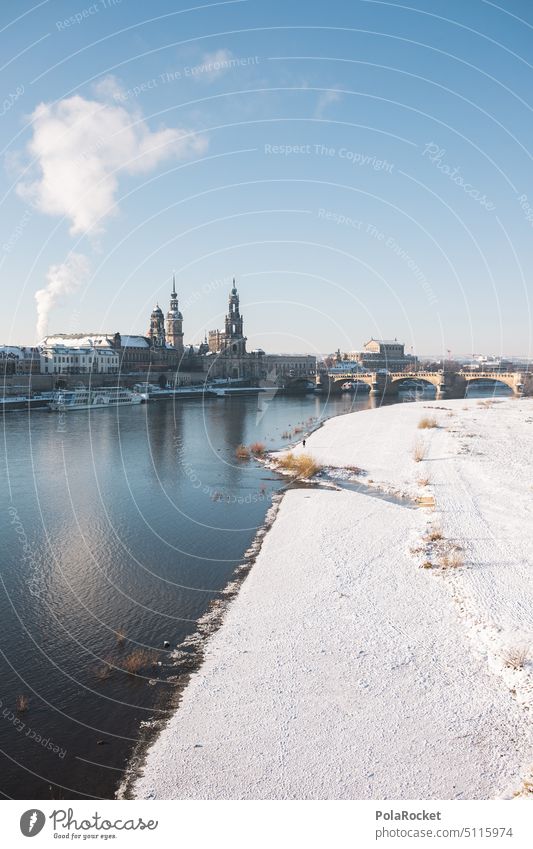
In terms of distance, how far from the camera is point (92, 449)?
3059 cm

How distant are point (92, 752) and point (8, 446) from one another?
26974 millimetres

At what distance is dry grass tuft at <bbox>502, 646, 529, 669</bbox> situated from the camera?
335 inches

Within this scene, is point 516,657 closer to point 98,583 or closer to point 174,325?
point 98,583

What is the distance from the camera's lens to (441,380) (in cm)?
7312

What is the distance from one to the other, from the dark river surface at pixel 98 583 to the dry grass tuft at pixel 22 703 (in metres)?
0.02

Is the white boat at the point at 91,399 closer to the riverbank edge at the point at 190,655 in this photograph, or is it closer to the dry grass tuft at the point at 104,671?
the riverbank edge at the point at 190,655

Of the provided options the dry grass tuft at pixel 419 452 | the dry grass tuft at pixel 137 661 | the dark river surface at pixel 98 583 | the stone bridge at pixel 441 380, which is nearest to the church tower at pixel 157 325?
the stone bridge at pixel 441 380

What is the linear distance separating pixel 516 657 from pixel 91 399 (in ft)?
180

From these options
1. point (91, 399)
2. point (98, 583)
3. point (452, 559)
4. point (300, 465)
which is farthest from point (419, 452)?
point (91, 399)

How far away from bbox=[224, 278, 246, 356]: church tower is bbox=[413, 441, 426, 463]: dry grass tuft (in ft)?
259

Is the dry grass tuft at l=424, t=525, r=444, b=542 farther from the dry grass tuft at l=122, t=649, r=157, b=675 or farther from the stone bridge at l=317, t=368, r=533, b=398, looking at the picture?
the stone bridge at l=317, t=368, r=533, b=398

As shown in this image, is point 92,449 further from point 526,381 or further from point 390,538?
point 526,381

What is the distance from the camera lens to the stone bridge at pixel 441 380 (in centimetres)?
6812

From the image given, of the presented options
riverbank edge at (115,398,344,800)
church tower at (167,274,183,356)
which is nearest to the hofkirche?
church tower at (167,274,183,356)
